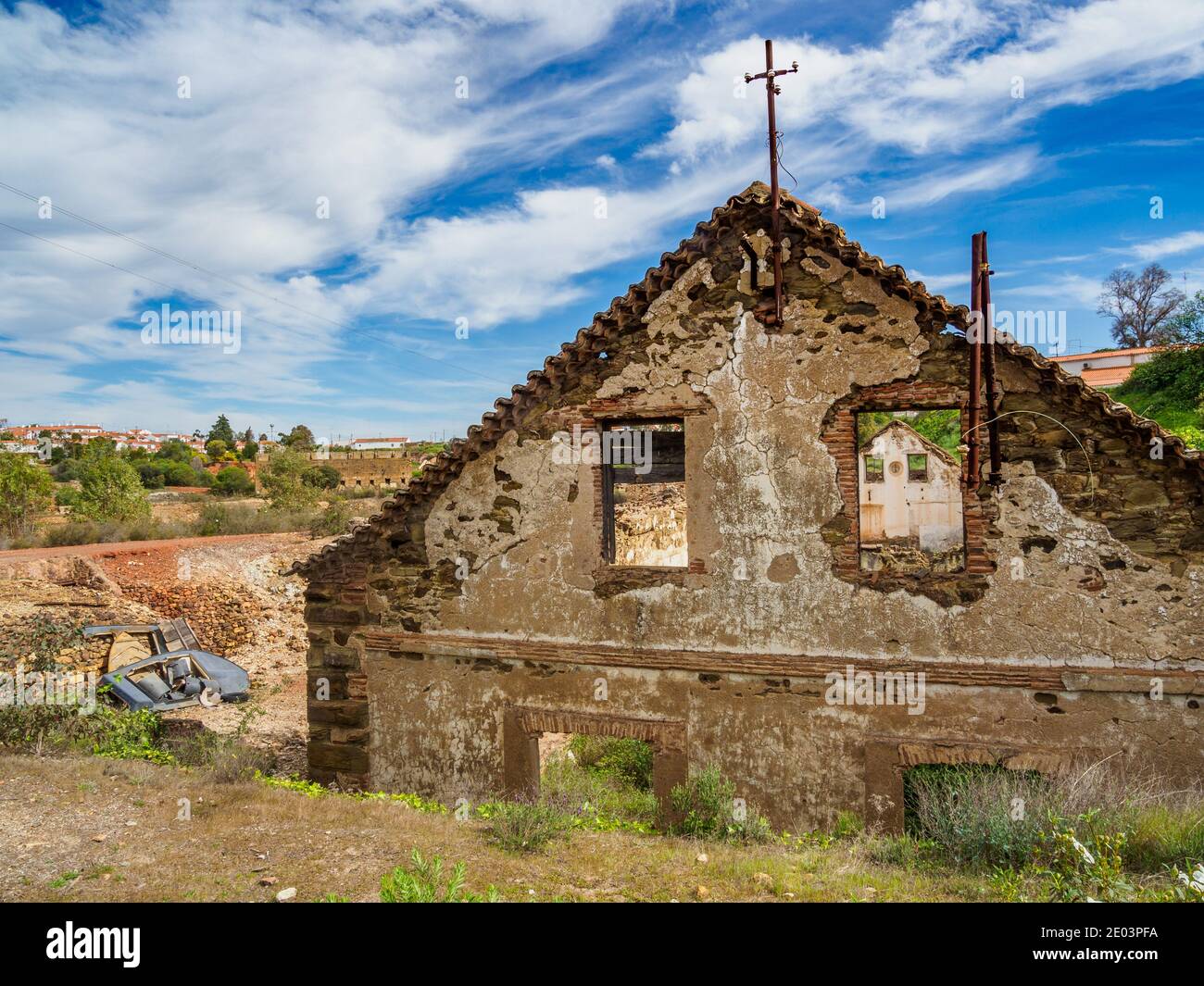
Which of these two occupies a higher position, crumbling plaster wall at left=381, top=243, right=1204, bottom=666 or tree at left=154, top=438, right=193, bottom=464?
tree at left=154, top=438, right=193, bottom=464

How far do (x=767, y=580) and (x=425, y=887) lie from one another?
452 centimetres

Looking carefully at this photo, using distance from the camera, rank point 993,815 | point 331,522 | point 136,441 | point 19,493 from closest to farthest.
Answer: point 993,815, point 19,493, point 331,522, point 136,441

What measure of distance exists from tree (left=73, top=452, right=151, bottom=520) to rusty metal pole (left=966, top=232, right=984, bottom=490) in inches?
1243

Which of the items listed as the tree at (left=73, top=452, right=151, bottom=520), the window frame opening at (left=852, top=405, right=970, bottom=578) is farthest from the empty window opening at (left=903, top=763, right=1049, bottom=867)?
the tree at (left=73, top=452, right=151, bottom=520)

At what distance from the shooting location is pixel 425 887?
5.49 metres

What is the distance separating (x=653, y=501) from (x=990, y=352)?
16315mm

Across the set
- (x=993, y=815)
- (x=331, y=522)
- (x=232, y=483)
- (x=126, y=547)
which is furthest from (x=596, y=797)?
(x=232, y=483)

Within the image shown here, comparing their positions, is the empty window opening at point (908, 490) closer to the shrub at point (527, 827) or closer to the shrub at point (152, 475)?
the shrub at point (527, 827)

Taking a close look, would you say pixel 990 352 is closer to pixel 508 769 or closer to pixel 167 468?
pixel 508 769

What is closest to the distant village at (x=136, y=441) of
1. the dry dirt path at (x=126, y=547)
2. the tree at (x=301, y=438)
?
the tree at (x=301, y=438)

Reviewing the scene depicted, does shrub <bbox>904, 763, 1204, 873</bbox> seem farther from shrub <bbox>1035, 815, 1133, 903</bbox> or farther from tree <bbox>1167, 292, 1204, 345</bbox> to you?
tree <bbox>1167, 292, 1204, 345</bbox>

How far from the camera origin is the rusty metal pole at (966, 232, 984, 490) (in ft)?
24.6

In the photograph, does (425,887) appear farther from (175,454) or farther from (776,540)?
(175,454)
